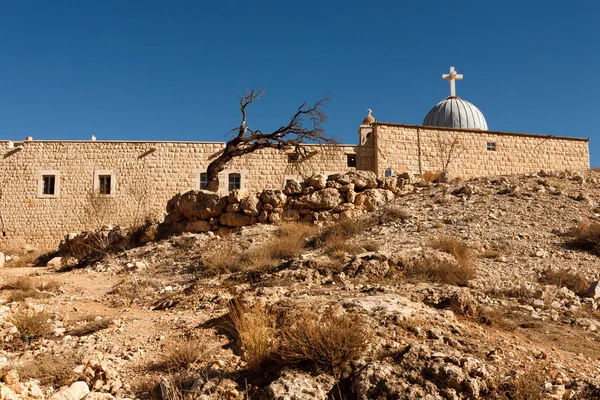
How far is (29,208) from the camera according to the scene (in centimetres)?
2011

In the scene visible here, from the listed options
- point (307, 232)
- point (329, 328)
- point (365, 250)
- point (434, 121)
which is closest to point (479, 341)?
point (329, 328)

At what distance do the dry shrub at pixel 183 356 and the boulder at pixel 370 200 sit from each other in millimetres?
7450

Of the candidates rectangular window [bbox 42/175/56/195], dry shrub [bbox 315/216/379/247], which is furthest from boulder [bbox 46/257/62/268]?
rectangular window [bbox 42/175/56/195]

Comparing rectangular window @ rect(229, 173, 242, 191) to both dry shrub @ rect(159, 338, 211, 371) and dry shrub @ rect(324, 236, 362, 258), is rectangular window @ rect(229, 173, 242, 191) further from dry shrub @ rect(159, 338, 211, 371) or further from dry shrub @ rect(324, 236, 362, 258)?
dry shrub @ rect(159, 338, 211, 371)

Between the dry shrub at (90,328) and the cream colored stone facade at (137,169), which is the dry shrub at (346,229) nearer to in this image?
the dry shrub at (90,328)

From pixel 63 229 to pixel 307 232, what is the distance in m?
14.0

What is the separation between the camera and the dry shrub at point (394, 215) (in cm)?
1031

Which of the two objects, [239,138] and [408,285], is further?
[239,138]

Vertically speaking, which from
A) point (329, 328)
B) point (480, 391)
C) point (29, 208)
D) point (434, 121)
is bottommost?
point (480, 391)

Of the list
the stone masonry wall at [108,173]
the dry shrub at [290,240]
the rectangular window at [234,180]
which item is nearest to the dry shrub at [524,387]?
the dry shrub at [290,240]

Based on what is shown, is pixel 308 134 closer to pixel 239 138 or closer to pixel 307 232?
pixel 239 138

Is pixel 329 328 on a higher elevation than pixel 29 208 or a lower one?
lower

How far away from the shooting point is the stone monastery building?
65.2ft

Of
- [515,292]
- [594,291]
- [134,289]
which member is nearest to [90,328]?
[134,289]
